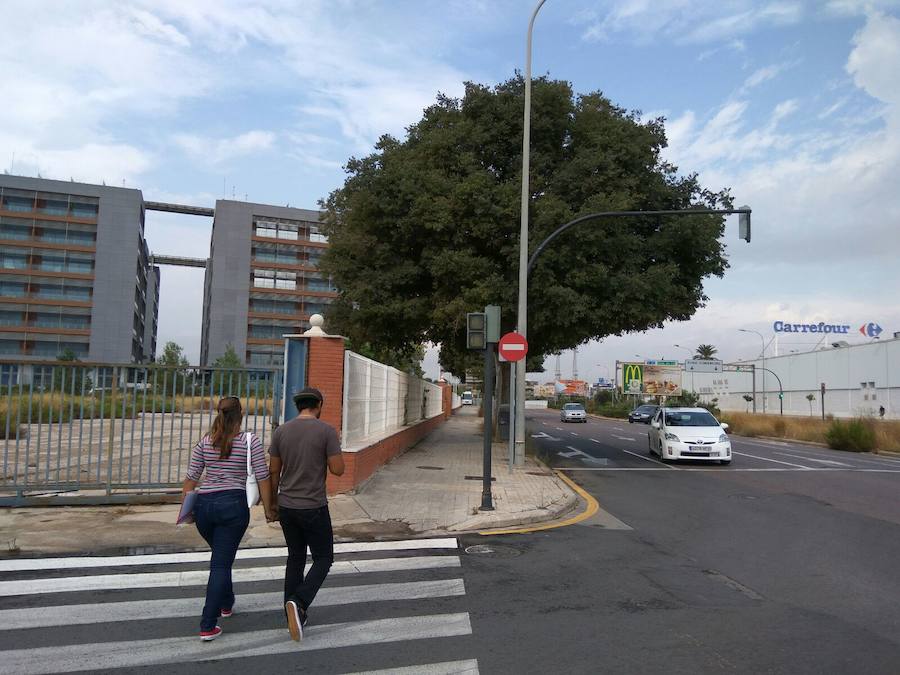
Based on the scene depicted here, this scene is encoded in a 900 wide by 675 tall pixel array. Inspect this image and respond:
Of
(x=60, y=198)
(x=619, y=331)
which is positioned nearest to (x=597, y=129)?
(x=619, y=331)

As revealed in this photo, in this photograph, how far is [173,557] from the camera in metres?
7.50

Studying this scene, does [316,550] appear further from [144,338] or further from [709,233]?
[144,338]

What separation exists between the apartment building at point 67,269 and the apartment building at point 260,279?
10.8 meters

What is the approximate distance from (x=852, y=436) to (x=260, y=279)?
3347 inches

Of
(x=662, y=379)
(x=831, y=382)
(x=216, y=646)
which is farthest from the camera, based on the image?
(x=662, y=379)

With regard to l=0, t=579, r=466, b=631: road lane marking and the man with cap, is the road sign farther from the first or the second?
the man with cap

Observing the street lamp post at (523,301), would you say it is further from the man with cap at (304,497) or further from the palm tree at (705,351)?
the palm tree at (705,351)

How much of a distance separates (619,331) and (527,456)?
4.61 meters

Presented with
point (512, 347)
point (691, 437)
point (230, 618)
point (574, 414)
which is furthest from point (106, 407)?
point (574, 414)

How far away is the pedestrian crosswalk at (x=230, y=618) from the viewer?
14.9 feet

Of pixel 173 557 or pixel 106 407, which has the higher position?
pixel 106 407

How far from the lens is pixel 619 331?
2131cm

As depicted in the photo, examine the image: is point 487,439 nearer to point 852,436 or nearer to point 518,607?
point 518,607

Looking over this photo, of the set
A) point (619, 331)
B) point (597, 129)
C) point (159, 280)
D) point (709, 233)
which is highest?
point (159, 280)
